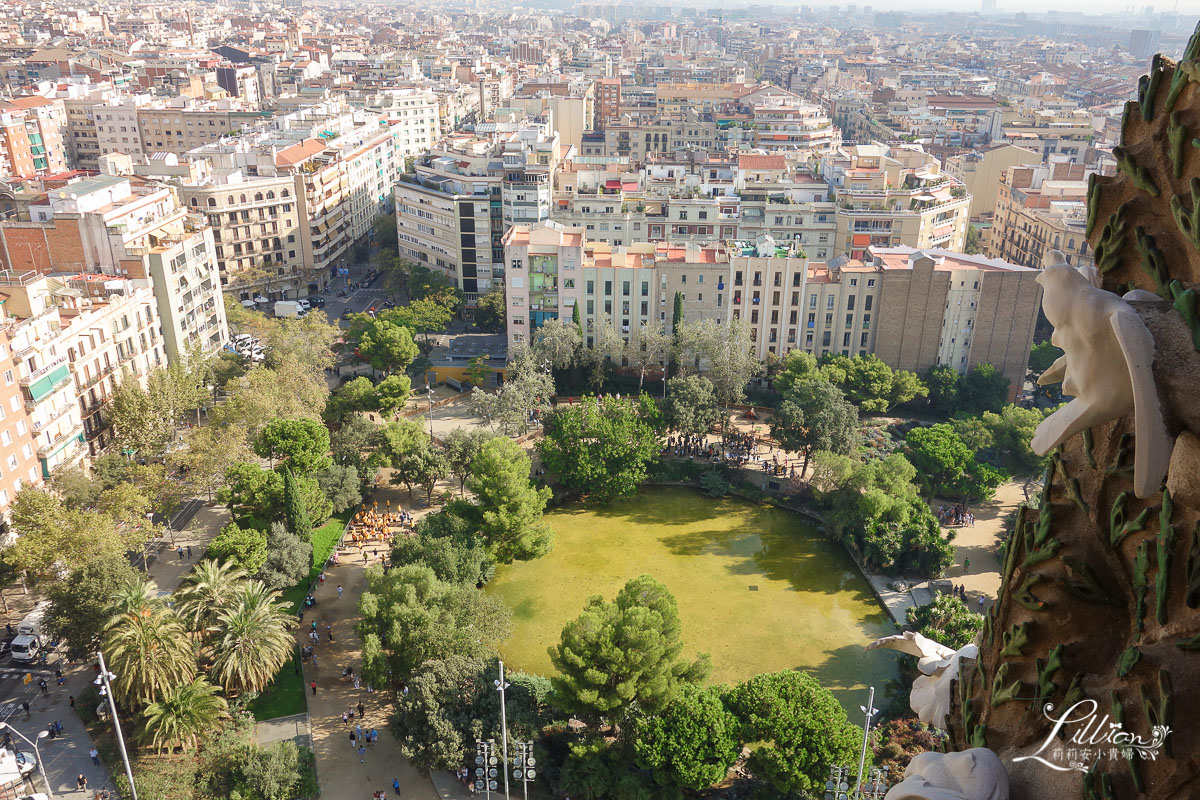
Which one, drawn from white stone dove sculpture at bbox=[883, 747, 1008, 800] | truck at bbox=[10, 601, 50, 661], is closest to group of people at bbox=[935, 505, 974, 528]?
truck at bbox=[10, 601, 50, 661]

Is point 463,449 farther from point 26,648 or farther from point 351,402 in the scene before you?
point 26,648

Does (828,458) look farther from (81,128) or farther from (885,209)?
(81,128)

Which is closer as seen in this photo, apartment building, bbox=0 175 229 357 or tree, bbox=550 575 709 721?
tree, bbox=550 575 709 721

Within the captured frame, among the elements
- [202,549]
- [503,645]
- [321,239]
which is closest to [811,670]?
[503,645]

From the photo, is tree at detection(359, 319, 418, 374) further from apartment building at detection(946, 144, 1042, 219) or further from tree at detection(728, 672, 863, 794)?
apartment building at detection(946, 144, 1042, 219)

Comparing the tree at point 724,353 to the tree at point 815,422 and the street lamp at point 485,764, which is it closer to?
the tree at point 815,422

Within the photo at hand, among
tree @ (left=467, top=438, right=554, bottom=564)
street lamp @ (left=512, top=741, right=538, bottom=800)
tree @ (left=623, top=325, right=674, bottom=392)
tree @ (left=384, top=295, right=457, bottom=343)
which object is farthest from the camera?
tree @ (left=384, top=295, right=457, bottom=343)

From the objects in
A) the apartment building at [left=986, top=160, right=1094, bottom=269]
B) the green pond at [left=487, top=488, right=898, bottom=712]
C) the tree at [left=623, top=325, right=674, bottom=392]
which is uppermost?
the apartment building at [left=986, top=160, right=1094, bottom=269]
